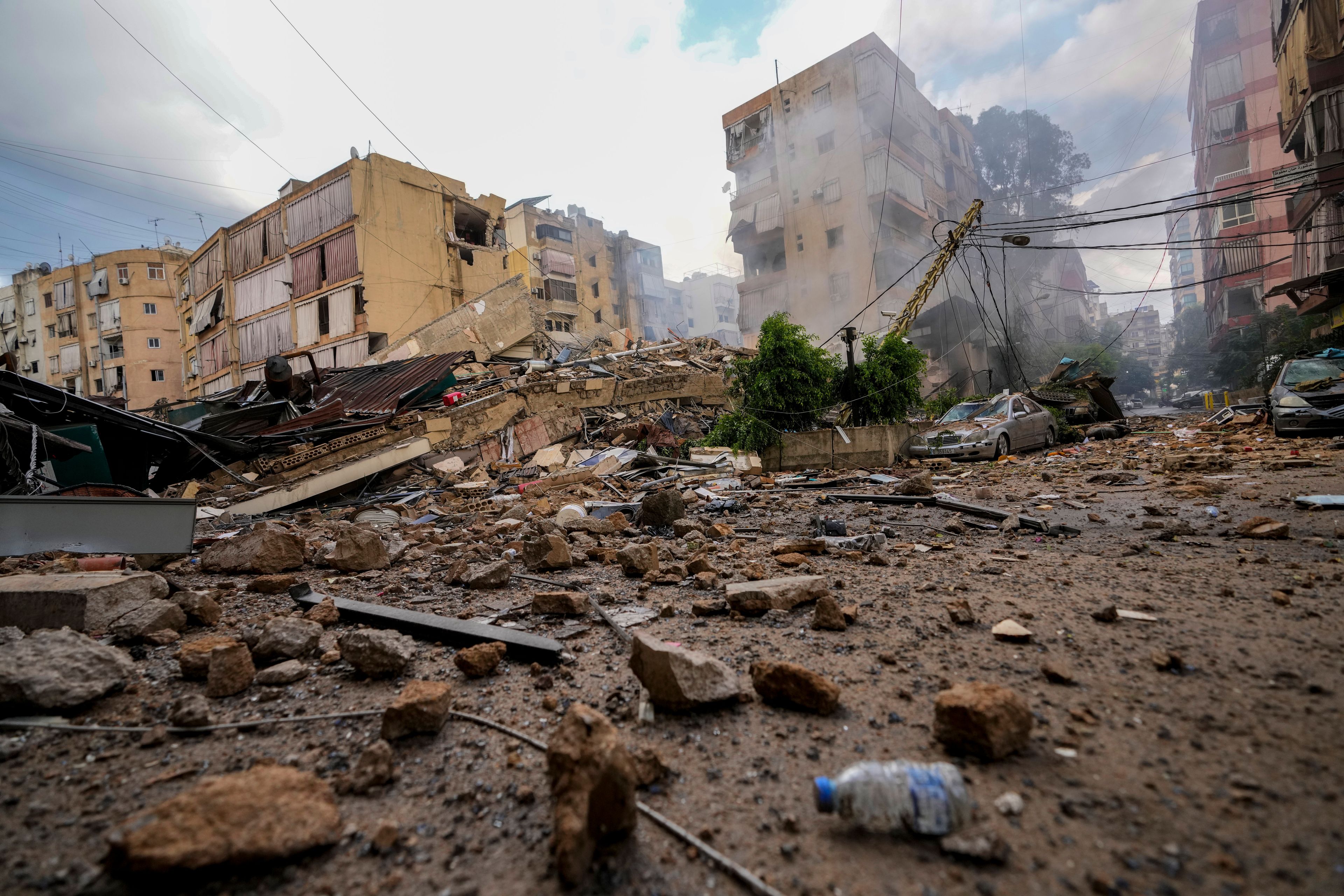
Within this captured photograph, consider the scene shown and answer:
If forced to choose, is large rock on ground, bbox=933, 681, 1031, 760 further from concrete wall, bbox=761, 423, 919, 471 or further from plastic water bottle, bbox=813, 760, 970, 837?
concrete wall, bbox=761, 423, 919, 471

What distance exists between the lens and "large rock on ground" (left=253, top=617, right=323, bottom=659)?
7.72ft

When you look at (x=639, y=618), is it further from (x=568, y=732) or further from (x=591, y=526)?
(x=591, y=526)

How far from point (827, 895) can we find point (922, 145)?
44.0 m

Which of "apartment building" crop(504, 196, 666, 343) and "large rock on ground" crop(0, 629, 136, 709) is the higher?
"apartment building" crop(504, 196, 666, 343)

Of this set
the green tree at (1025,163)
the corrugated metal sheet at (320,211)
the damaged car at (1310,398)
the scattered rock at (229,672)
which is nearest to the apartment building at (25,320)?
the corrugated metal sheet at (320,211)

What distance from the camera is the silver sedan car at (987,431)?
10070 mm

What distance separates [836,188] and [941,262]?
20196 millimetres

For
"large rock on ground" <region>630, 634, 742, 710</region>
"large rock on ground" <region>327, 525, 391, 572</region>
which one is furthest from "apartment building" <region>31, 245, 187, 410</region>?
"large rock on ground" <region>630, 634, 742, 710</region>

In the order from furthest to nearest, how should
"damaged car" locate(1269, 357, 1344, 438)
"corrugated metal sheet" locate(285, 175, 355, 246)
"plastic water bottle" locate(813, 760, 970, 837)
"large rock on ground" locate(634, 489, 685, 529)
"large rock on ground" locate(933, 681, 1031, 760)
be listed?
"corrugated metal sheet" locate(285, 175, 355, 246), "damaged car" locate(1269, 357, 1344, 438), "large rock on ground" locate(634, 489, 685, 529), "large rock on ground" locate(933, 681, 1031, 760), "plastic water bottle" locate(813, 760, 970, 837)

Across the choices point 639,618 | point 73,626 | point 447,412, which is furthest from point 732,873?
point 447,412

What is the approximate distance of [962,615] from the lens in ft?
8.11

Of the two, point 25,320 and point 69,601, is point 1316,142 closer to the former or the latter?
→ point 69,601

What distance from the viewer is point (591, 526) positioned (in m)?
5.32

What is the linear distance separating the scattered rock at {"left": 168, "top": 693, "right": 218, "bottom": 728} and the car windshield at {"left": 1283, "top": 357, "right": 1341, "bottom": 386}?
43.8ft
